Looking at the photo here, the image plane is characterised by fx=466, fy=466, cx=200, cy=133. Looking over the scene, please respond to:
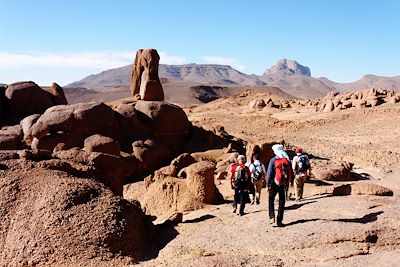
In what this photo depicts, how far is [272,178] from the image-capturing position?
31.4 ft

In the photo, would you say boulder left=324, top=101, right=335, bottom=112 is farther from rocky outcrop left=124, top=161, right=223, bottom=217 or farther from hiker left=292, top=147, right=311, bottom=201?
hiker left=292, top=147, right=311, bottom=201

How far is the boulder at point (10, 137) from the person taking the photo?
2120cm

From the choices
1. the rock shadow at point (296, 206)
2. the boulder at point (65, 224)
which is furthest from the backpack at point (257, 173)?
the boulder at point (65, 224)

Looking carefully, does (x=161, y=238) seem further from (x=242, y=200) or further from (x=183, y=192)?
(x=183, y=192)

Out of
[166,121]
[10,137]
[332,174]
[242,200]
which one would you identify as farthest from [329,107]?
[242,200]

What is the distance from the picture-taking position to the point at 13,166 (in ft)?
32.3

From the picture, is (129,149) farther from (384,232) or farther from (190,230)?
(384,232)

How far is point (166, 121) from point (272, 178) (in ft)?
56.8

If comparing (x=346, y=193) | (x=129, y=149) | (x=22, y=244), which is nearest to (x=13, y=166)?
(x=22, y=244)

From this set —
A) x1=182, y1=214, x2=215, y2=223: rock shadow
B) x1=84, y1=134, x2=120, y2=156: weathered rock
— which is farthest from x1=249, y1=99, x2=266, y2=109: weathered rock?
x1=182, y1=214, x2=215, y2=223: rock shadow

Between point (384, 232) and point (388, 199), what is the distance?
3.40m

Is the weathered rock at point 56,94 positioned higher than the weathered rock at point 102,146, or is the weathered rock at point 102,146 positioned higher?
the weathered rock at point 56,94

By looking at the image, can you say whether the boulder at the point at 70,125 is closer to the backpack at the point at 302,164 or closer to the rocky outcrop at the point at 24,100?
the rocky outcrop at the point at 24,100

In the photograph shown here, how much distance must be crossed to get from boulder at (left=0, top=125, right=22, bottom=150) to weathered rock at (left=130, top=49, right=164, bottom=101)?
8.77 meters
